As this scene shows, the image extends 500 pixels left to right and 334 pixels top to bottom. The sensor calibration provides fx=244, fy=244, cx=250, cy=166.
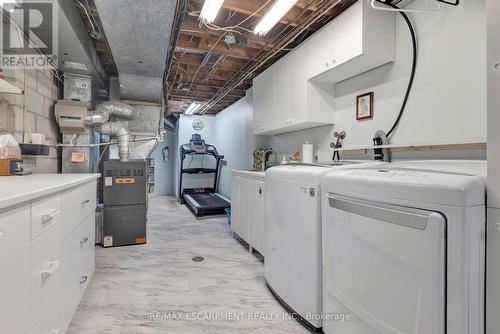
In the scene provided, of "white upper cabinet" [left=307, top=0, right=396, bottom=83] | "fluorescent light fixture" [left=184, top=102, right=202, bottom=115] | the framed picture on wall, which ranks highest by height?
"fluorescent light fixture" [left=184, top=102, right=202, bottom=115]

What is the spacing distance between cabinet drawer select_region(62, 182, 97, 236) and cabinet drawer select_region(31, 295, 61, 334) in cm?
36

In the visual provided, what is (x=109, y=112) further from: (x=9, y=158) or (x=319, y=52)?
(x=319, y=52)

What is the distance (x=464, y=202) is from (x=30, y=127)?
3205 millimetres

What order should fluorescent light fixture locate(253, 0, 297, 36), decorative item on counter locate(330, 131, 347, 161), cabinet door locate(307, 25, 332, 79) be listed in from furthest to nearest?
1. decorative item on counter locate(330, 131, 347, 161)
2. cabinet door locate(307, 25, 332, 79)
3. fluorescent light fixture locate(253, 0, 297, 36)

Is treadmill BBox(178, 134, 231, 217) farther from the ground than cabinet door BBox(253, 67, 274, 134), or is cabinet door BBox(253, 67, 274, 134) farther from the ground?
cabinet door BBox(253, 67, 274, 134)

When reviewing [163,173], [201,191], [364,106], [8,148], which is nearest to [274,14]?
[364,106]

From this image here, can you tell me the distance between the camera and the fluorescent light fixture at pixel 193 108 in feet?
18.9

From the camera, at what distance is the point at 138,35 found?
6.98 feet

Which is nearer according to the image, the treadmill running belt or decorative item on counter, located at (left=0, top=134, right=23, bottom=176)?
decorative item on counter, located at (left=0, top=134, right=23, bottom=176)

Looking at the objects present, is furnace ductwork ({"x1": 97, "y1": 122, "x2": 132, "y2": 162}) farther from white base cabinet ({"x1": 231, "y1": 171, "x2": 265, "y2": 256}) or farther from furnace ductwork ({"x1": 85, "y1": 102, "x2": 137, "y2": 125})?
white base cabinet ({"x1": 231, "y1": 171, "x2": 265, "y2": 256})

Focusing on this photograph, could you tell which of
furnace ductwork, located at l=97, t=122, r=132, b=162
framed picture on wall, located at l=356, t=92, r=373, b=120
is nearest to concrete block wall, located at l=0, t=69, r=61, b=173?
furnace ductwork, located at l=97, t=122, r=132, b=162

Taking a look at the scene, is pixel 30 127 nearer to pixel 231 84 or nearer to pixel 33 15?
pixel 33 15

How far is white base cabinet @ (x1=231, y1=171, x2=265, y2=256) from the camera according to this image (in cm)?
254

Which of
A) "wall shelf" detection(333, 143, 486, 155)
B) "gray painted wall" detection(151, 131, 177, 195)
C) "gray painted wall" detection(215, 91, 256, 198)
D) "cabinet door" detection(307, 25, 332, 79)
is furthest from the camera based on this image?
"gray painted wall" detection(151, 131, 177, 195)
